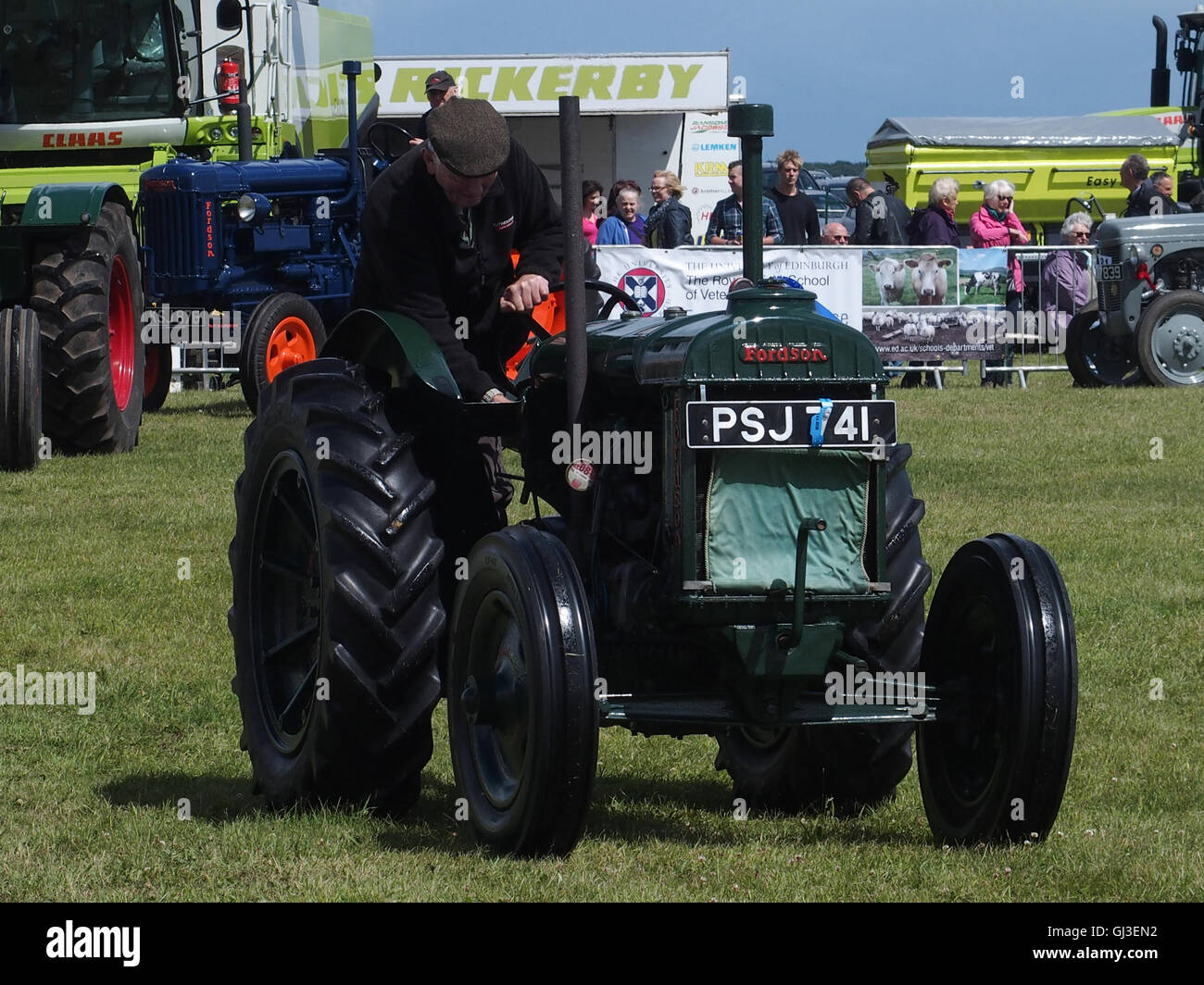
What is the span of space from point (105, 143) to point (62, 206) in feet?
10.5

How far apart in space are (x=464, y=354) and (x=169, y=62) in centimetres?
1109

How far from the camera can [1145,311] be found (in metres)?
18.0

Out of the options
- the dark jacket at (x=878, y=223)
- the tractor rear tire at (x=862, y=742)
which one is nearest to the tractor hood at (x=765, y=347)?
the tractor rear tire at (x=862, y=742)

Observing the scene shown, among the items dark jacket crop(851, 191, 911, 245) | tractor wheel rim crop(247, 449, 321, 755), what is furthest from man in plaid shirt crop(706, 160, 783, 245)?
tractor wheel rim crop(247, 449, 321, 755)

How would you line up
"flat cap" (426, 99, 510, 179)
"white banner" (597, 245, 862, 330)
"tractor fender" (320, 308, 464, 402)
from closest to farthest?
"tractor fender" (320, 308, 464, 402), "flat cap" (426, 99, 510, 179), "white banner" (597, 245, 862, 330)

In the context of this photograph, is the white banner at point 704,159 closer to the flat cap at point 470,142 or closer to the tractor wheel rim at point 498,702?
the flat cap at point 470,142

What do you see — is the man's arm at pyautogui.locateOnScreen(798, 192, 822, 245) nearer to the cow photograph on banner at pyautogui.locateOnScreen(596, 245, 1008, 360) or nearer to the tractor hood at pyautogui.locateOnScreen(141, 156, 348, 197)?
the cow photograph on banner at pyautogui.locateOnScreen(596, 245, 1008, 360)

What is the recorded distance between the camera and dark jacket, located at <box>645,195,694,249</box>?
18.6 metres

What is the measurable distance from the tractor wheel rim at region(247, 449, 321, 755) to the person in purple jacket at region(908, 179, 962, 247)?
14094 mm

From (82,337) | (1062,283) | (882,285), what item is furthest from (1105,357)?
(82,337)

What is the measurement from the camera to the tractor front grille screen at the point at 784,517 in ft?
15.3

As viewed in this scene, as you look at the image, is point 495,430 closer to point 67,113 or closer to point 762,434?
point 762,434

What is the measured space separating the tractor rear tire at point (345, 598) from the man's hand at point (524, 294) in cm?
50

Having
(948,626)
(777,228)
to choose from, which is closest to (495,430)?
(948,626)
